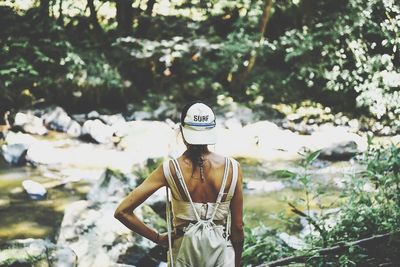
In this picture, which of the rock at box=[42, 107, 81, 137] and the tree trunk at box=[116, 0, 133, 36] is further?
the tree trunk at box=[116, 0, 133, 36]

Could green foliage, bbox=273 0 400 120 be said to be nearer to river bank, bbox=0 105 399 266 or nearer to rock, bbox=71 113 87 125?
river bank, bbox=0 105 399 266

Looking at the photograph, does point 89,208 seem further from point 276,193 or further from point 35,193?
point 276,193

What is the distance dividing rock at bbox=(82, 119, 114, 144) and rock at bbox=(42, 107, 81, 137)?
237 millimetres

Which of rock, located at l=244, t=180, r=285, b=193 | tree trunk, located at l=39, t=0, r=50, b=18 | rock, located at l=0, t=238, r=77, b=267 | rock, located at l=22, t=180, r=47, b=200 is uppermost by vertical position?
tree trunk, located at l=39, t=0, r=50, b=18

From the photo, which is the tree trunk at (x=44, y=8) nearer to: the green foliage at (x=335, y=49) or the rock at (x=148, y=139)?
the rock at (x=148, y=139)

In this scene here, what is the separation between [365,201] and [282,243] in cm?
97

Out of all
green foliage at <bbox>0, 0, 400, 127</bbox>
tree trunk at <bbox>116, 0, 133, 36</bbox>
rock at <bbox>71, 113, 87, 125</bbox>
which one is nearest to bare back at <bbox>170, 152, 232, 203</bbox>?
green foliage at <bbox>0, 0, 400, 127</bbox>

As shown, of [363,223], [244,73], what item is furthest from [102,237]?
[244,73]

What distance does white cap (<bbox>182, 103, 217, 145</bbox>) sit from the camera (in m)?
2.23

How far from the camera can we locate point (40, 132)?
1042 centimetres

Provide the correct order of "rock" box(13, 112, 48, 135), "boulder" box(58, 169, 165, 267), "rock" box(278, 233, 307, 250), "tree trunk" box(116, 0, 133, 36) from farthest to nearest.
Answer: "tree trunk" box(116, 0, 133, 36) < "rock" box(13, 112, 48, 135) < "boulder" box(58, 169, 165, 267) < "rock" box(278, 233, 307, 250)

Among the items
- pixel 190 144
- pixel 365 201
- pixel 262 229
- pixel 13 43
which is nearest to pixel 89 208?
pixel 262 229

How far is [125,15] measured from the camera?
560 inches

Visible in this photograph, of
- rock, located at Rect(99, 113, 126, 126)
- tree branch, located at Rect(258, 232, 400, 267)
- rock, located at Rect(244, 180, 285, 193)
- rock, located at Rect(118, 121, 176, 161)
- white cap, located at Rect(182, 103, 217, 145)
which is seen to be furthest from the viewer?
rock, located at Rect(99, 113, 126, 126)
